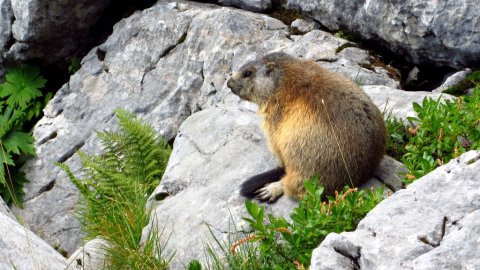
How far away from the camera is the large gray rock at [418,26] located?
29.6ft

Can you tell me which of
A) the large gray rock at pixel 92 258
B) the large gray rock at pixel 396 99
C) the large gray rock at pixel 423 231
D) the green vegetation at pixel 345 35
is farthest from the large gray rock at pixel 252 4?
the large gray rock at pixel 423 231

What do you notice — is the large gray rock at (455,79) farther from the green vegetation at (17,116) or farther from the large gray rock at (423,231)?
the green vegetation at (17,116)

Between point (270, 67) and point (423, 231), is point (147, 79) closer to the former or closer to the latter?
point (270, 67)

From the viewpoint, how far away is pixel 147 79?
35.9 ft

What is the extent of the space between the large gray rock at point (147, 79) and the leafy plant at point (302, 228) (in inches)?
170

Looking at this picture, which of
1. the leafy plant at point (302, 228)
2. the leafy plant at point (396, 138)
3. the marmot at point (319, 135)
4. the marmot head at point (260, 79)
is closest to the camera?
the leafy plant at point (302, 228)

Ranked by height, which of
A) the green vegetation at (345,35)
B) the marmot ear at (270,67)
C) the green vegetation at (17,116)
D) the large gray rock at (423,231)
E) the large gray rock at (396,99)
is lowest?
the green vegetation at (17,116)

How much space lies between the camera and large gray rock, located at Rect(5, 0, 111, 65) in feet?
36.6

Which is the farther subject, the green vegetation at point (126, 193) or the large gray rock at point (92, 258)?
the large gray rock at point (92, 258)

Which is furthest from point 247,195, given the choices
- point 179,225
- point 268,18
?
point 268,18

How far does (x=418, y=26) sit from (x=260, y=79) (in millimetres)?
2628

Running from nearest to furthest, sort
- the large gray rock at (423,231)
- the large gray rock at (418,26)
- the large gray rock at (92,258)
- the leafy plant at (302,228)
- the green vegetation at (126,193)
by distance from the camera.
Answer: the large gray rock at (423,231)
the leafy plant at (302,228)
the green vegetation at (126,193)
the large gray rock at (92,258)
the large gray rock at (418,26)

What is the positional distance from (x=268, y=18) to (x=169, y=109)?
2027 mm

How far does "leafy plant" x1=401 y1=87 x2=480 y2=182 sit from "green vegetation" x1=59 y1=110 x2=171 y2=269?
8.19 feet
